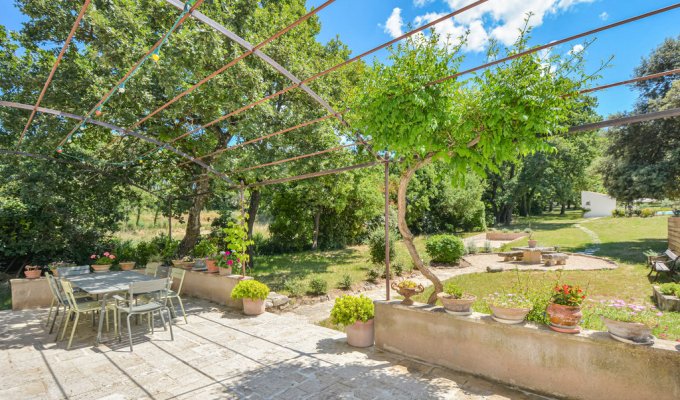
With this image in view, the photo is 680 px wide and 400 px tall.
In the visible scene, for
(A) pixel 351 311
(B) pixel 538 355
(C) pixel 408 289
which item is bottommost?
(B) pixel 538 355

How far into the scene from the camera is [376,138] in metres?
3.65

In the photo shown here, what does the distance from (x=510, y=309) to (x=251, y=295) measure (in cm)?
419

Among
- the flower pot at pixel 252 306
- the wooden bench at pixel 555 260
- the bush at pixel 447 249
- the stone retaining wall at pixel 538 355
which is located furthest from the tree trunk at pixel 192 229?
the wooden bench at pixel 555 260

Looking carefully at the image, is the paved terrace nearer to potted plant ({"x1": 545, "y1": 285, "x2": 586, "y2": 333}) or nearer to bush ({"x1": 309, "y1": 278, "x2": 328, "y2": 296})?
potted plant ({"x1": 545, "y1": 285, "x2": 586, "y2": 333})

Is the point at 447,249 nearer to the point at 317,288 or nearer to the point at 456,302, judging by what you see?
the point at 317,288

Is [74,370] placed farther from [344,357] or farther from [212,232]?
[212,232]

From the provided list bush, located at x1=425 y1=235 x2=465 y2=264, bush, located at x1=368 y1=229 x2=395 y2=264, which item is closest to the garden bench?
bush, located at x1=425 y1=235 x2=465 y2=264

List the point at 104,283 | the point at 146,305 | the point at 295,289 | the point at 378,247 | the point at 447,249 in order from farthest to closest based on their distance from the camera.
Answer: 1. the point at 447,249
2. the point at 378,247
3. the point at 295,289
4. the point at 104,283
5. the point at 146,305

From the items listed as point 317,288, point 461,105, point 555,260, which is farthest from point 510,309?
point 555,260

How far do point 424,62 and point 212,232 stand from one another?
11944 mm

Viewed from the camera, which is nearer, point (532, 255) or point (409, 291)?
point (409, 291)

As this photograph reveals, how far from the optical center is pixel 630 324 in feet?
9.22

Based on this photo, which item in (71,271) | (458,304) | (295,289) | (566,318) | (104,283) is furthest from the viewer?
(295,289)

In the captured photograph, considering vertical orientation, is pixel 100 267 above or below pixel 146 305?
above
